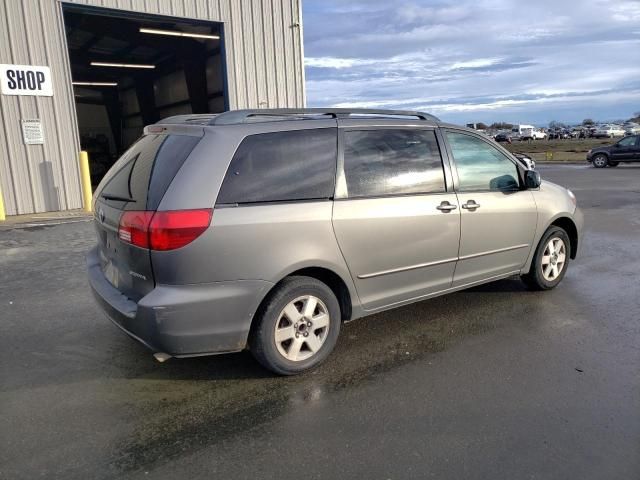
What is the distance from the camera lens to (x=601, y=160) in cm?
2448

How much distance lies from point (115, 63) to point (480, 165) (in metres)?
22.5

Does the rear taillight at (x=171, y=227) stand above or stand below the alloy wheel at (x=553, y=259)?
above

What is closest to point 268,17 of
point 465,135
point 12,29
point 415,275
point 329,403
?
point 12,29

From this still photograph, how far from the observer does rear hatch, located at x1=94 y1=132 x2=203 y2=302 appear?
10.8 feet

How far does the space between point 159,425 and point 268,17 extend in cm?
1424

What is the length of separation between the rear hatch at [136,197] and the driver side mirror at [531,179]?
3296mm

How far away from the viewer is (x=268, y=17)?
1508cm

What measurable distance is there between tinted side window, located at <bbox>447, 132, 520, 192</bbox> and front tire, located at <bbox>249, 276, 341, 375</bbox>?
1.74m

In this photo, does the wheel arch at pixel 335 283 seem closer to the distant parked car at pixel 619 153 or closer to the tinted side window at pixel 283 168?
the tinted side window at pixel 283 168

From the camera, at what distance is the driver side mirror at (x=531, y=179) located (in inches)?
199

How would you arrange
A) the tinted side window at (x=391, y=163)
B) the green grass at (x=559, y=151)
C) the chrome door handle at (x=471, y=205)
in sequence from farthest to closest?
the green grass at (x=559, y=151) → the chrome door handle at (x=471, y=205) → the tinted side window at (x=391, y=163)

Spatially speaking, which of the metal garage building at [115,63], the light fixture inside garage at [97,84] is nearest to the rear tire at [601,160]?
the metal garage building at [115,63]

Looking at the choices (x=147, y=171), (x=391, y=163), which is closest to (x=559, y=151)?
(x=391, y=163)

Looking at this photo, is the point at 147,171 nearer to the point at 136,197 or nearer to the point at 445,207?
the point at 136,197
